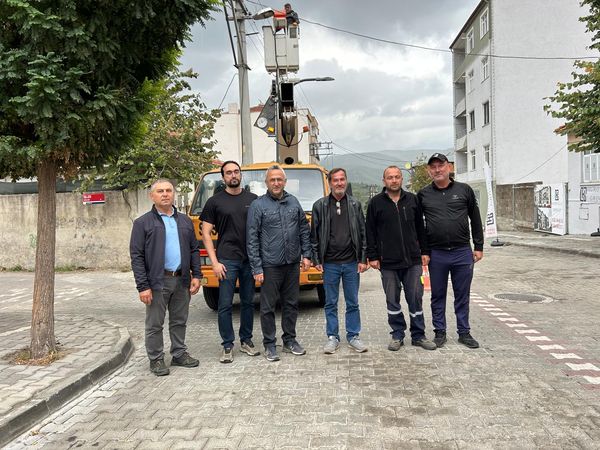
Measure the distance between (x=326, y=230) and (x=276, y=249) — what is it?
59 cm

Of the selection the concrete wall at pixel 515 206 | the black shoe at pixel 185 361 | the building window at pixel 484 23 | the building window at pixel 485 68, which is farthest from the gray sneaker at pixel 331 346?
the building window at pixel 484 23

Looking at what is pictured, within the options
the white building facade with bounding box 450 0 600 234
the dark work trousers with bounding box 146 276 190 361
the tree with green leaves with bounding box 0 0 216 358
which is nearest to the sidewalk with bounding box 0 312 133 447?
the tree with green leaves with bounding box 0 0 216 358

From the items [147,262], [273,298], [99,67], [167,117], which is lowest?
[273,298]

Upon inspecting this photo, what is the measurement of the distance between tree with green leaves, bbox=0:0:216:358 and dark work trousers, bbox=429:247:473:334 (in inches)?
138

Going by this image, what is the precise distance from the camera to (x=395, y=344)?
5586 mm

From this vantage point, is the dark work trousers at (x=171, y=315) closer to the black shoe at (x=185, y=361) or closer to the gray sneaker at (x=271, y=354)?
the black shoe at (x=185, y=361)

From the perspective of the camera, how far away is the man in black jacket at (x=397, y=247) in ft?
18.2

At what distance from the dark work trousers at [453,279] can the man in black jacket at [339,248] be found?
31.0 inches

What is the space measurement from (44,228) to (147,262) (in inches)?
51.3

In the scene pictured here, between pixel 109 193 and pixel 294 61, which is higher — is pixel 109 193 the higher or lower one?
the lower one

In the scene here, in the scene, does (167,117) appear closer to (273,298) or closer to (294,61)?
(294,61)

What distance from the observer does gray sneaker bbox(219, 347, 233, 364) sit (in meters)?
5.37

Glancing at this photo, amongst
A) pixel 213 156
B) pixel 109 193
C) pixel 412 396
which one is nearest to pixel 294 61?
pixel 213 156

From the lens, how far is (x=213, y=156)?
1625cm
